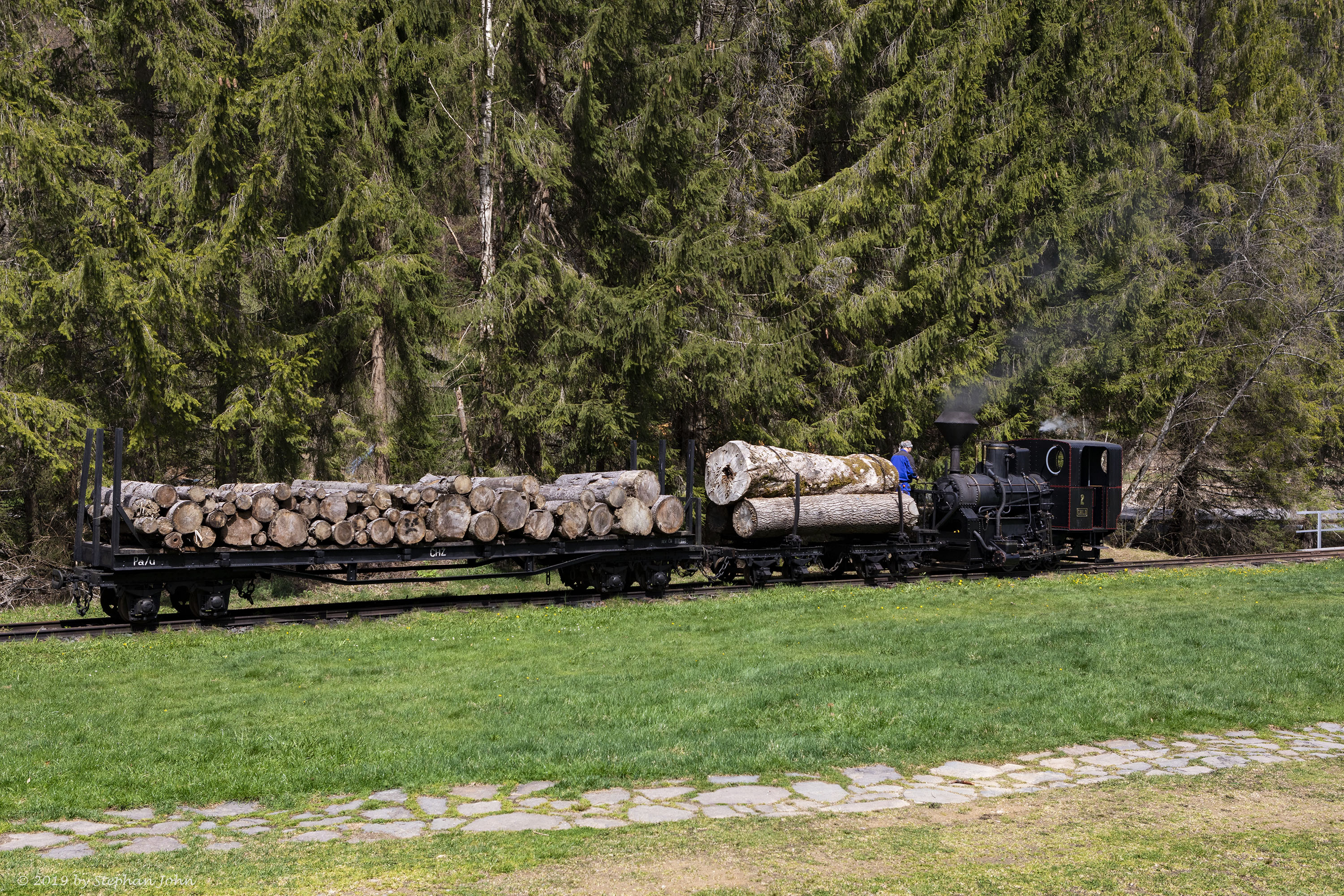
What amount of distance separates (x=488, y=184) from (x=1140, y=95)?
1699 centimetres

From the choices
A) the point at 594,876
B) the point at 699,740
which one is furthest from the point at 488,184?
the point at 594,876

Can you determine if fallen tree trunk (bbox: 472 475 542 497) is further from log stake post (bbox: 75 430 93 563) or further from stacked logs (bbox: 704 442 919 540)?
log stake post (bbox: 75 430 93 563)

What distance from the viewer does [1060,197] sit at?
27859 millimetres

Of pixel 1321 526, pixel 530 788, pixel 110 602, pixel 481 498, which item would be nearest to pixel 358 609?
pixel 481 498

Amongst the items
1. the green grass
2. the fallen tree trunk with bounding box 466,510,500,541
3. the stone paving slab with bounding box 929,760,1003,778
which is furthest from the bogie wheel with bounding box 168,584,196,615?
the stone paving slab with bounding box 929,760,1003,778

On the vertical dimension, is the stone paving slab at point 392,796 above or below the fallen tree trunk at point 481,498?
below

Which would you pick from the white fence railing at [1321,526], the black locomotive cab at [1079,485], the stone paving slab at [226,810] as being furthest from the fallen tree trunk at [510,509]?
the white fence railing at [1321,526]

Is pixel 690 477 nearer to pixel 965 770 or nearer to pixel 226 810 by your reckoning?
pixel 965 770

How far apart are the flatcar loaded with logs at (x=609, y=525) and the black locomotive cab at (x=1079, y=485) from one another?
1.4 inches

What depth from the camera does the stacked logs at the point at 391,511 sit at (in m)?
13.6

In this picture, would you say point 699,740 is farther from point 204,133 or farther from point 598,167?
point 598,167

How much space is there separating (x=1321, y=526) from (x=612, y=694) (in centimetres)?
2621

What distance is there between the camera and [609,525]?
16766 mm

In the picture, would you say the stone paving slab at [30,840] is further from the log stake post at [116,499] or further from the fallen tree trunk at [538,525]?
the fallen tree trunk at [538,525]
